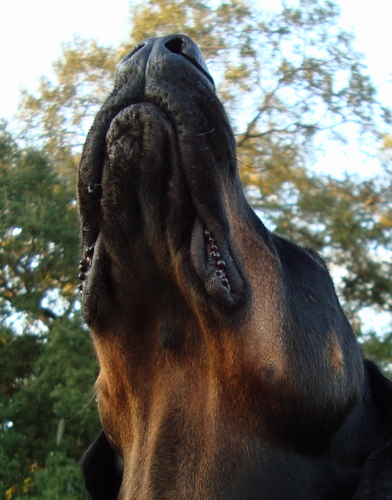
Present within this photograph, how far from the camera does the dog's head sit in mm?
2541

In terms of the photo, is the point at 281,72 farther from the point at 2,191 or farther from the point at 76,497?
the point at 76,497

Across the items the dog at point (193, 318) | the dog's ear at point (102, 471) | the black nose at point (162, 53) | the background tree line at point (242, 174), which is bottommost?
the dog's ear at point (102, 471)

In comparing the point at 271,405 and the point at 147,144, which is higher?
the point at 147,144

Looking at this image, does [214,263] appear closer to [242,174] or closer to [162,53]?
[162,53]

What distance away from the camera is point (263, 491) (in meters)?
2.73

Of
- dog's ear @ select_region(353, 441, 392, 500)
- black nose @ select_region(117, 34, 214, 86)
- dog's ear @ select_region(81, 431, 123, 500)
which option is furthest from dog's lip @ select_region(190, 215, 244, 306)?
dog's ear @ select_region(81, 431, 123, 500)

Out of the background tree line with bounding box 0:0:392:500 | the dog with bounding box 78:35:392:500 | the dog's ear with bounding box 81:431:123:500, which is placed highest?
the background tree line with bounding box 0:0:392:500

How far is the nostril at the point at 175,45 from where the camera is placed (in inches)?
103

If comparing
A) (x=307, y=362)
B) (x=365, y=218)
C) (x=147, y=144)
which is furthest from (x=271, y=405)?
(x=365, y=218)

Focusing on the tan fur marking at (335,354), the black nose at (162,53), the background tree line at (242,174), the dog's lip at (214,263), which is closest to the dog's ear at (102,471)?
the tan fur marking at (335,354)

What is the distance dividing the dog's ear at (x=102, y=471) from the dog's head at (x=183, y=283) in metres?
0.62

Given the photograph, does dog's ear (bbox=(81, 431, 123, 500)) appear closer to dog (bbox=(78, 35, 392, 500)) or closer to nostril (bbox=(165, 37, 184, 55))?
dog (bbox=(78, 35, 392, 500))

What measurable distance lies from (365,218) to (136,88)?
67.0 ft

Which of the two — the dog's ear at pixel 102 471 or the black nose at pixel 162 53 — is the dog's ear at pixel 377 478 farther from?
the black nose at pixel 162 53
